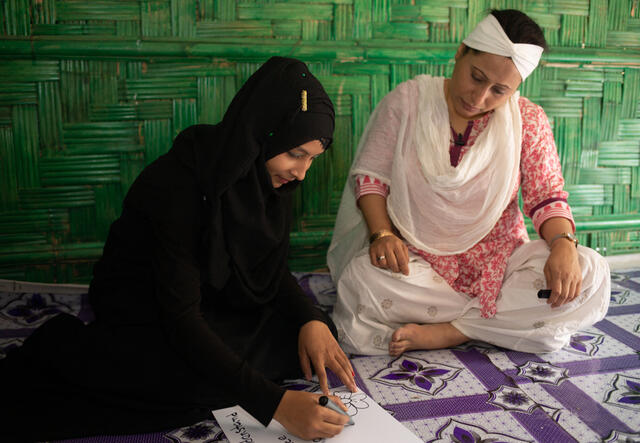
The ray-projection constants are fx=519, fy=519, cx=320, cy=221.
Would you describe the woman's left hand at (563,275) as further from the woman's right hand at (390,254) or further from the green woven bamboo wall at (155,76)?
the green woven bamboo wall at (155,76)

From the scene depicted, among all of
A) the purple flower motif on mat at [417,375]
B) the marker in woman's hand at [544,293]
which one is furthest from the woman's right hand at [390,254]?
the marker in woman's hand at [544,293]

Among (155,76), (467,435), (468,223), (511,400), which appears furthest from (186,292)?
(155,76)

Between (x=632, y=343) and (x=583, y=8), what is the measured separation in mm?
1478

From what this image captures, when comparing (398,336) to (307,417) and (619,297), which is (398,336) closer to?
(307,417)

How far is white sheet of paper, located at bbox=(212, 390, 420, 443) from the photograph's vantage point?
990mm

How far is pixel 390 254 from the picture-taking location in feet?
4.95

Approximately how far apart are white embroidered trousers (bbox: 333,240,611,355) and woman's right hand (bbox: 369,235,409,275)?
0.09 ft

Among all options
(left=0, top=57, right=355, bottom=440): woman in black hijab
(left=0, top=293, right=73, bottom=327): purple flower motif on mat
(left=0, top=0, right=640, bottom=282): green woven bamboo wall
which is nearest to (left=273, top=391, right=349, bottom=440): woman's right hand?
(left=0, top=57, right=355, bottom=440): woman in black hijab

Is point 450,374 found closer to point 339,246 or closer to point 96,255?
point 339,246

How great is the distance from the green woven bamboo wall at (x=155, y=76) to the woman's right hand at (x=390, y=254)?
644 mm

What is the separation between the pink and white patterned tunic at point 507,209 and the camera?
1561 millimetres

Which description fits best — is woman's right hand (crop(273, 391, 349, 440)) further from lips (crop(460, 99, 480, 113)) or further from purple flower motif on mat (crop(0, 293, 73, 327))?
purple flower motif on mat (crop(0, 293, 73, 327))

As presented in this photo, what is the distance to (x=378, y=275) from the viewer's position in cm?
154

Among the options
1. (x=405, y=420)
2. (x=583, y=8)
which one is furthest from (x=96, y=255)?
(x=583, y=8)
